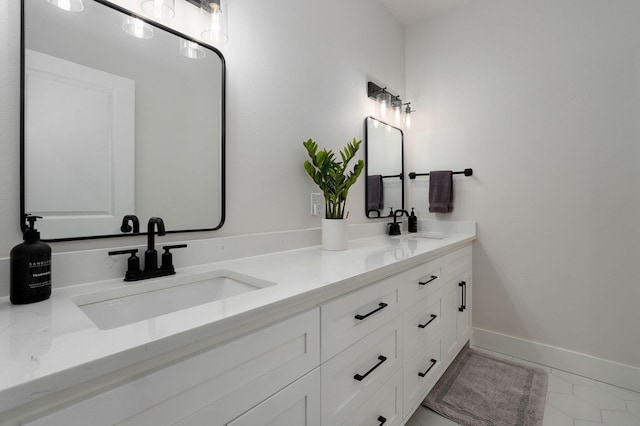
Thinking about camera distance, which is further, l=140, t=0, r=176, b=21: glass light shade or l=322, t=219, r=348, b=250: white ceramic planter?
l=322, t=219, r=348, b=250: white ceramic planter

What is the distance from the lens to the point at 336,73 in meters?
1.90

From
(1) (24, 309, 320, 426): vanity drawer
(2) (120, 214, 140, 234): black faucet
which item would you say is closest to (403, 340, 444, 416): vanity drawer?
(1) (24, 309, 320, 426): vanity drawer

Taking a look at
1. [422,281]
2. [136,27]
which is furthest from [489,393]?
[136,27]

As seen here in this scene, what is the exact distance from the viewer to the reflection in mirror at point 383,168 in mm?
2182

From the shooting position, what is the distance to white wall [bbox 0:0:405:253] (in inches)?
32.3

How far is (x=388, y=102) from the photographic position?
2.35 m

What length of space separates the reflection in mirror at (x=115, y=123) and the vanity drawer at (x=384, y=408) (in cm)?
87

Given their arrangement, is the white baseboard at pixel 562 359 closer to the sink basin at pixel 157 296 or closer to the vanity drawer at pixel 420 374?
the vanity drawer at pixel 420 374

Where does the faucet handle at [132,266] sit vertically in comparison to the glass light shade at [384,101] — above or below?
below

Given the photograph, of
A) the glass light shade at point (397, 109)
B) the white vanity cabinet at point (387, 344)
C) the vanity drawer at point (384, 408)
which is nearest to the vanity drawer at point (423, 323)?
the white vanity cabinet at point (387, 344)

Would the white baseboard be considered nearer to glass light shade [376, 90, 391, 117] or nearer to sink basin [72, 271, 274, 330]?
glass light shade [376, 90, 391, 117]

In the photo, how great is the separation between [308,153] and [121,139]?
0.90 meters

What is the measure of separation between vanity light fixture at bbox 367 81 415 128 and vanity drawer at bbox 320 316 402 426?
5.32 feet

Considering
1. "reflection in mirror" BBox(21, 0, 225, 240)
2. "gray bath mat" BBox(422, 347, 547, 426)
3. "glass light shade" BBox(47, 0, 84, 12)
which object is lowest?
"gray bath mat" BBox(422, 347, 547, 426)
